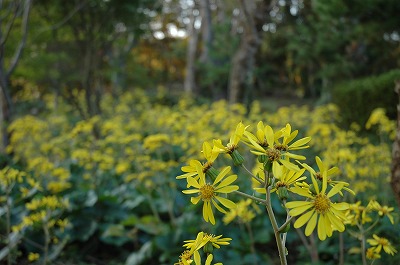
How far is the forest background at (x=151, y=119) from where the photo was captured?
3.15 meters

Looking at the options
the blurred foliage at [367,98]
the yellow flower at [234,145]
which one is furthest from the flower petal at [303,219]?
the blurred foliage at [367,98]

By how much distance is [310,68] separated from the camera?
14516 millimetres

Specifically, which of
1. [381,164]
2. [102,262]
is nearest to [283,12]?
[381,164]

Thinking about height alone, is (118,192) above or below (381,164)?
below

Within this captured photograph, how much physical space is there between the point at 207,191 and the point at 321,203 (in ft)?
0.88

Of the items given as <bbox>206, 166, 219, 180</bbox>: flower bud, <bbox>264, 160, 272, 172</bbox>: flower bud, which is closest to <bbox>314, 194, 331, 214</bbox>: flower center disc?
<bbox>264, 160, 272, 172</bbox>: flower bud

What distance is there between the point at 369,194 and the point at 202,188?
2.59m

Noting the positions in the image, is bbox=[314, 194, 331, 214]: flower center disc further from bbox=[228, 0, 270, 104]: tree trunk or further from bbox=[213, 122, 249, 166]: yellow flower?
bbox=[228, 0, 270, 104]: tree trunk

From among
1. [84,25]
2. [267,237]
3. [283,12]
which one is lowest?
[267,237]

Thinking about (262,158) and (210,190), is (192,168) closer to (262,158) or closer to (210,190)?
(210,190)

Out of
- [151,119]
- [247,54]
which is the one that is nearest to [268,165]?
[151,119]

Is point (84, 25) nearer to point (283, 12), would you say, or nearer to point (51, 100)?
point (51, 100)

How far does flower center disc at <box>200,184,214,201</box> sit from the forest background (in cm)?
135

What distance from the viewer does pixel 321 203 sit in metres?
0.95
